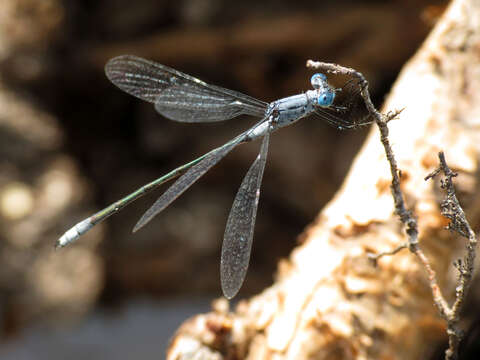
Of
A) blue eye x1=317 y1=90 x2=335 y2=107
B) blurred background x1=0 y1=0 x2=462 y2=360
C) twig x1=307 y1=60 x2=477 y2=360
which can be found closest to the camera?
twig x1=307 y1=60 x2=477 y2=360

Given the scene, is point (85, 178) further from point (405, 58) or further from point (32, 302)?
point (405, 58)

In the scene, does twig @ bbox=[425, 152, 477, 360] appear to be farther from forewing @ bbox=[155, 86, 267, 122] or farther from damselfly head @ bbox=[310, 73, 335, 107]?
forewing @ bbox=[155, 86, 267, 122]

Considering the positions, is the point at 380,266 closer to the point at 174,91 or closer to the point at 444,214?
the point at 444,214

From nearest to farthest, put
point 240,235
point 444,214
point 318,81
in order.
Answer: point 444,214, point 318,81, point 240,235

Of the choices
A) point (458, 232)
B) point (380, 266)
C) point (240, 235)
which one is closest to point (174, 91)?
point (240, 235)

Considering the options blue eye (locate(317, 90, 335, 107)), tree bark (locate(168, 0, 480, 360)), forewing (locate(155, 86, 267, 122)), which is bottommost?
tree bark (locate(168, 0, 480, 360))

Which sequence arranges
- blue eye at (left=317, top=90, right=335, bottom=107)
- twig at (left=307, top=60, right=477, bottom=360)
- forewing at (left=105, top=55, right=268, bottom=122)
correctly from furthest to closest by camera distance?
forewing at (left=105, top=55, right=268, bottom=122) < blue eye at (left=317, top=90, right=335, bottom=107) < twig at (left=307, top=60, right=477, bottom=360)

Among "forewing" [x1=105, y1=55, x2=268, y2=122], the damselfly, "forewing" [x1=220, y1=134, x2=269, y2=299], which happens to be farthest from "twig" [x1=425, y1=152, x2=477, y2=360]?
"forewing" [x1=105, y1=55, x2=268, y2=122]
